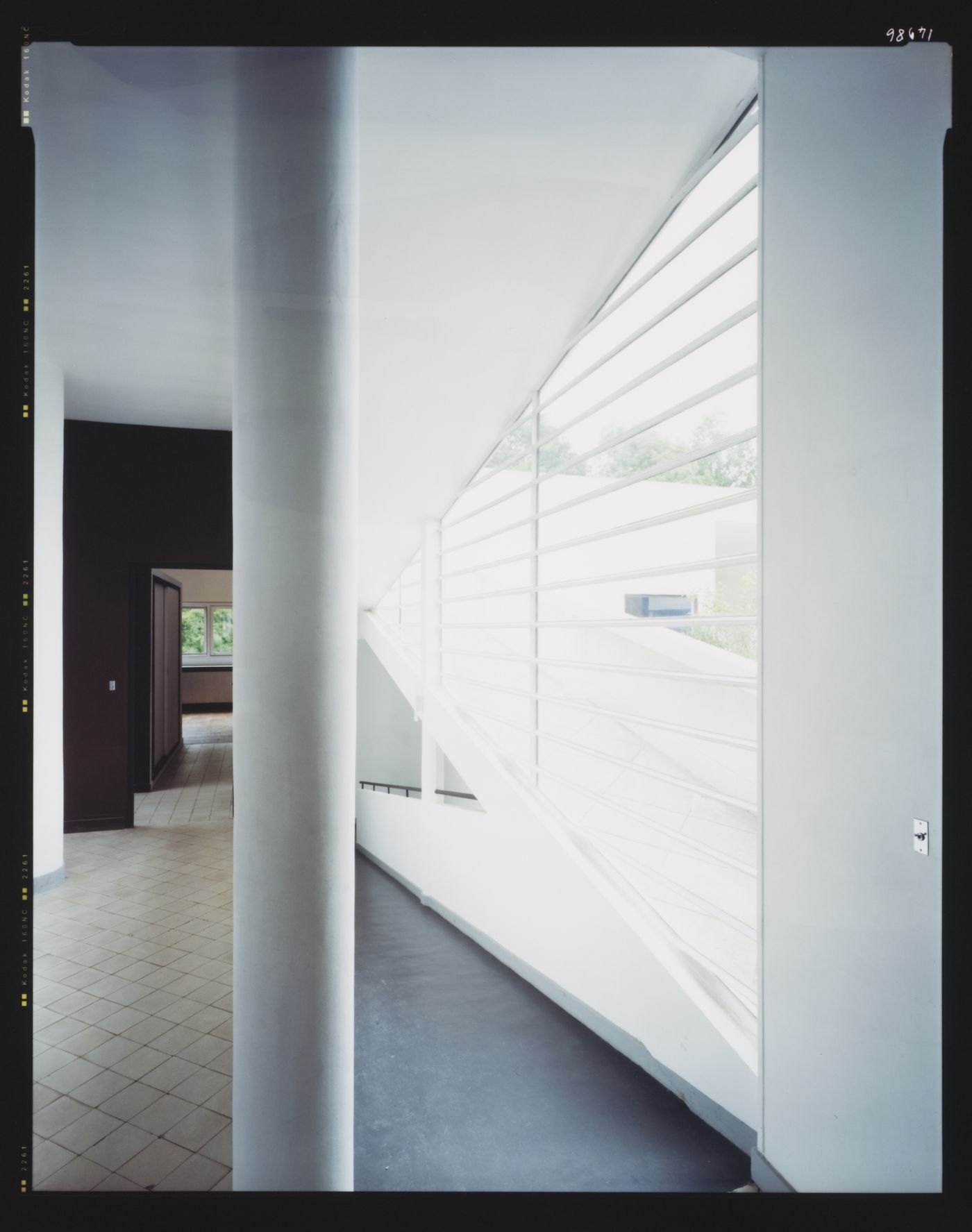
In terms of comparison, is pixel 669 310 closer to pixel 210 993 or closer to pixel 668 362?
pixel 668 362

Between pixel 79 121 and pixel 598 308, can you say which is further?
pixel 598 308

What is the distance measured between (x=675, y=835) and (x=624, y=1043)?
98 centimetres

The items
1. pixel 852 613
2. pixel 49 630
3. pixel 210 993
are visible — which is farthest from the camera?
pixel 49 630

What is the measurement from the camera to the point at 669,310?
235cm

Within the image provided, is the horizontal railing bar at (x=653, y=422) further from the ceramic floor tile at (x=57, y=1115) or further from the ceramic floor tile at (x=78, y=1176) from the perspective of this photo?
the ceramic floor tile at (x=57, y=1115)

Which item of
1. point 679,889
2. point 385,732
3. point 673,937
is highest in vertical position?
point 679,889

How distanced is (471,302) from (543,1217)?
3.02m

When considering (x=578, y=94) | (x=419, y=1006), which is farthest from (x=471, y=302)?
(x=419, y=1006)

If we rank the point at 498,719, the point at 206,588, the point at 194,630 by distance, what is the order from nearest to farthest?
the point at 498,719, the point at 206,588, the point at 194,630

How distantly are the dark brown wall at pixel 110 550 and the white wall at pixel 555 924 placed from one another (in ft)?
9.25

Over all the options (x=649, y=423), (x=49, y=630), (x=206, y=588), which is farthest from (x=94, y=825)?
(x=206, y=588)

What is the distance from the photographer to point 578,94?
1936 millimetres

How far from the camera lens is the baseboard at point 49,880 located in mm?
4199
